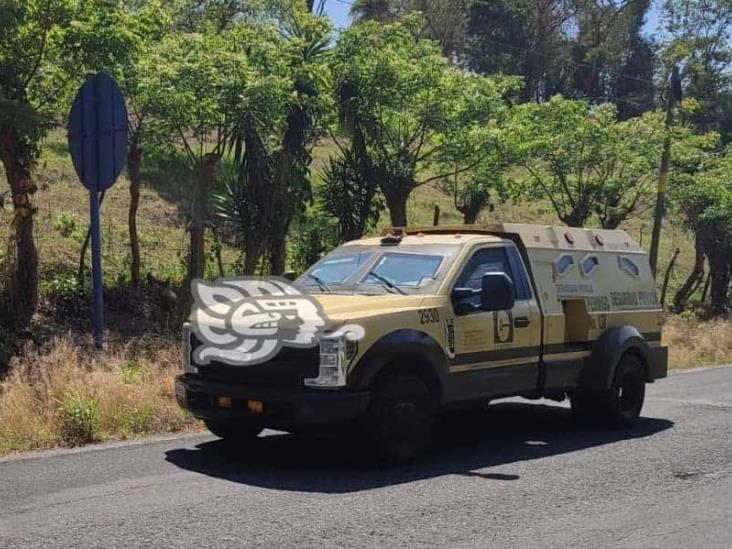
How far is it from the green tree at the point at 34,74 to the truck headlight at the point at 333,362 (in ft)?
25.3

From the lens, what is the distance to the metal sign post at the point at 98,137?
10.6 m

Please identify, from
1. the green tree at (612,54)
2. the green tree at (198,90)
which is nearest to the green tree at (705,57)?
the green tree at (612,54)

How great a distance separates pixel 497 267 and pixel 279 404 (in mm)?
2849

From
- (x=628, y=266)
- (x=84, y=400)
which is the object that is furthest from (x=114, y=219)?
(x=628, y=266)

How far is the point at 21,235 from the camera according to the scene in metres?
14.6

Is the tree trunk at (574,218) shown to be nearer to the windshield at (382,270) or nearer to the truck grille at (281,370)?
the windshield at (382,270)

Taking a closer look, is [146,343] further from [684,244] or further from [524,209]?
[684,244]

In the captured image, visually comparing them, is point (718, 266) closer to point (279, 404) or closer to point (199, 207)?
point (199, 207)

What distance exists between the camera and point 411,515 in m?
6.39

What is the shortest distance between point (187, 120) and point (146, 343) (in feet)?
14.0

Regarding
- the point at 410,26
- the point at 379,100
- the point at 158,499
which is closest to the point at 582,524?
the point at 158,499

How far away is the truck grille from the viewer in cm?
730

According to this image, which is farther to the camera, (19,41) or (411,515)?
(19,41)

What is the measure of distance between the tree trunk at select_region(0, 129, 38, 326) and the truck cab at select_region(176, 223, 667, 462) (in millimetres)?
7253
